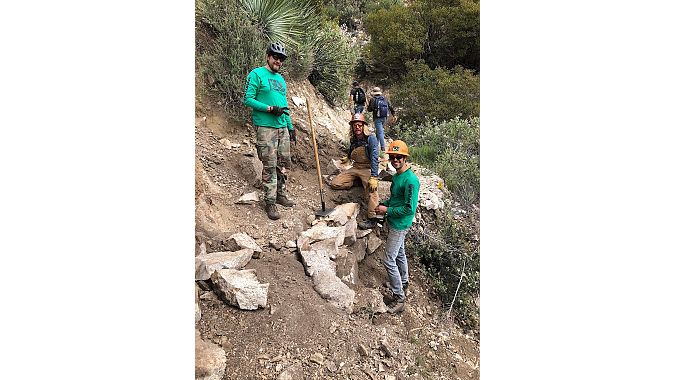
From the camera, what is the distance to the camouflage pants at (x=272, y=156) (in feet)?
11.0

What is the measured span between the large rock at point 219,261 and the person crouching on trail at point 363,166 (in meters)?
1.08

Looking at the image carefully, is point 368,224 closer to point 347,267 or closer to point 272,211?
point 347,267

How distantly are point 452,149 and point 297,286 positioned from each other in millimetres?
1958

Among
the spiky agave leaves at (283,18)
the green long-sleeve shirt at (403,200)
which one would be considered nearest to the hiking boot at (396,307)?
the green long-sleeve shirt at (403,200)

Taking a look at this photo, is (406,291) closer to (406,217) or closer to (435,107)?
(406,217)

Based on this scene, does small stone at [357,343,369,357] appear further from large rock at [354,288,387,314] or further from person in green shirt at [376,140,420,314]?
person in green shirt at [376,140,420,314]

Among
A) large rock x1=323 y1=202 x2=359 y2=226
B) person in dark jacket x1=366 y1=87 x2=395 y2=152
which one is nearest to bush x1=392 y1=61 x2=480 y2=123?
person in dark jacket x1=366 y1=87 x2=395 y2=152

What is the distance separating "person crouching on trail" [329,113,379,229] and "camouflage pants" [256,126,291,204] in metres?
0.50

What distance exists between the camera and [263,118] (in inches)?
133

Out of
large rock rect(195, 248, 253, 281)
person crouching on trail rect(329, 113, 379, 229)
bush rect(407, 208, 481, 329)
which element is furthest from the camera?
person crouching on trail rect(329, 113, 379, 229)

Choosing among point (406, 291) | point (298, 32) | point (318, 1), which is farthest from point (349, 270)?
point (318, 1)

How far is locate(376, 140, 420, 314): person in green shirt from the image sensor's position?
3350mm

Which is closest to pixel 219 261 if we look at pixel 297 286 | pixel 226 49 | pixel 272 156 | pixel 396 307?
pixel 297 286

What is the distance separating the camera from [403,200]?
3473mm
